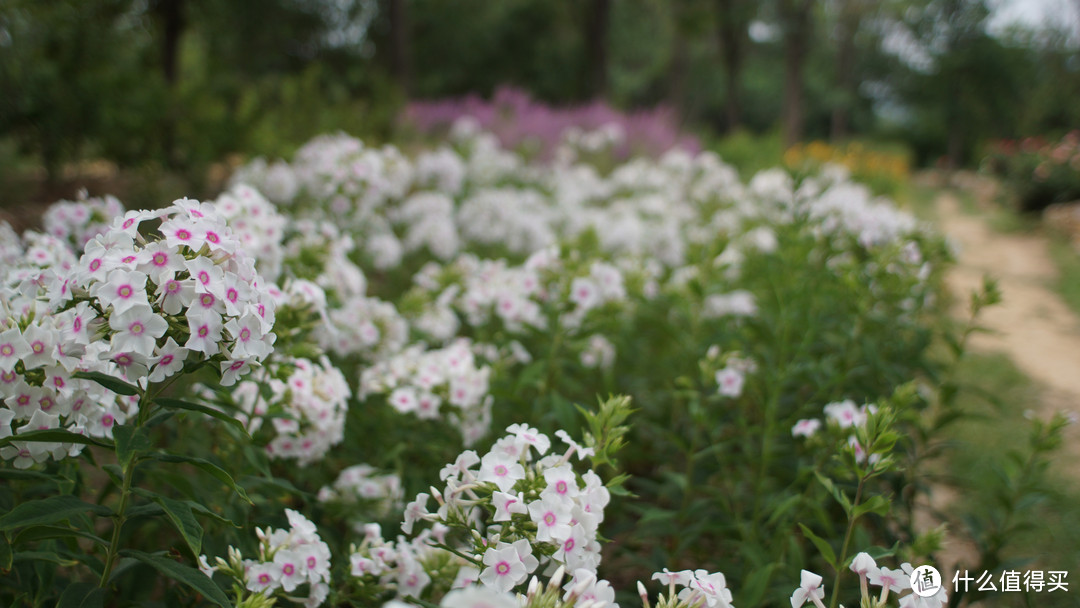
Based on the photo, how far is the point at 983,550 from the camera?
266 centimetres

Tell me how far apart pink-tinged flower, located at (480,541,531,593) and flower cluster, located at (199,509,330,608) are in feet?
1.87

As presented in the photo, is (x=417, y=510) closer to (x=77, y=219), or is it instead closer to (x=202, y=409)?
(x=202, y=409)

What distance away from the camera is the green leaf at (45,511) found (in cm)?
146

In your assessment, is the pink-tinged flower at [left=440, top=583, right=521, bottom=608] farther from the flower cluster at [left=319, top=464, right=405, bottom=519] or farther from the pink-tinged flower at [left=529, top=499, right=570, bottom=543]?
the flower cluster at [left=319, top=464, right=405, bottom=519]

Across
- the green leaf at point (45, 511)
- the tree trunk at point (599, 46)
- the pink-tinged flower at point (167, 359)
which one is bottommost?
the green leaf at point (45, 511)

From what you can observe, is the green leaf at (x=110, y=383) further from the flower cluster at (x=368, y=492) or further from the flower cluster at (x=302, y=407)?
the flower cluster at (x=368, y=492)

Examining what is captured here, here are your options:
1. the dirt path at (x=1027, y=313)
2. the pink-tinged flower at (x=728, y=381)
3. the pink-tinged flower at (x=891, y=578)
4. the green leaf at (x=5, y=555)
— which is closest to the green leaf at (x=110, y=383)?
the green leaf at (x=5, y=555)

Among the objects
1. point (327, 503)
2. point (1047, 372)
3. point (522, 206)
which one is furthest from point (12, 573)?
point (1047, 372)

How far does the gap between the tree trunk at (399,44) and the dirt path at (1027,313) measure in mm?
8999

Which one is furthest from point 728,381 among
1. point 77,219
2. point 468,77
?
point 468,77

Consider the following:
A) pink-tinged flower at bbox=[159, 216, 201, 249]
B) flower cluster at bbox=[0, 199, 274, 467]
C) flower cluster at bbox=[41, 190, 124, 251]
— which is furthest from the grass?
flower cluster at bbox=[41, 190, 124, 251]

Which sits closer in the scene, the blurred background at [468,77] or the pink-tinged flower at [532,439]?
the pink-tinged flower at [532,439]

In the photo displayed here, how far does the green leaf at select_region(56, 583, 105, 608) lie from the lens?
1.56 metres

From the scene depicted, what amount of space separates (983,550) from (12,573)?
3.12 m
